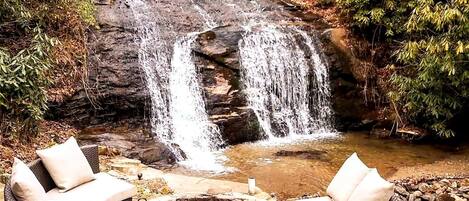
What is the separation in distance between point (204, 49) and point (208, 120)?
166 centimetres

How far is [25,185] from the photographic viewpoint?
174 inches

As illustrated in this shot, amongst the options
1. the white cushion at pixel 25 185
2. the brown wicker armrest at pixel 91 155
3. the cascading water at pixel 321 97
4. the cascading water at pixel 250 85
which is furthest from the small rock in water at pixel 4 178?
the cascading water at pixel 321 97

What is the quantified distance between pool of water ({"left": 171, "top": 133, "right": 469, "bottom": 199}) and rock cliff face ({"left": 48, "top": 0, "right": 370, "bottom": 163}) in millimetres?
727

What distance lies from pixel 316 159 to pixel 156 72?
3.80 metres

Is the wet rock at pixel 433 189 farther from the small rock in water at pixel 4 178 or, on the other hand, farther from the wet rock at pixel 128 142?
the small rock in water at pixel 4 178

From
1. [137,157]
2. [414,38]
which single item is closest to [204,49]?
[137,157]

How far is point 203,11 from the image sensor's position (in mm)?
12320

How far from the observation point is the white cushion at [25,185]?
4.39 m

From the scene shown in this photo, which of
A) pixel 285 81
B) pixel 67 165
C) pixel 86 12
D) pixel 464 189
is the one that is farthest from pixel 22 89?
pixel 464 189

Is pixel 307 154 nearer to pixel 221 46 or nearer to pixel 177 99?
pixel 177 99

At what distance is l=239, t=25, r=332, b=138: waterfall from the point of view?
10.4 meters

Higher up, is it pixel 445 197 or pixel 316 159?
pixel 316 159

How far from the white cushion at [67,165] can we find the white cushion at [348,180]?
2730mm

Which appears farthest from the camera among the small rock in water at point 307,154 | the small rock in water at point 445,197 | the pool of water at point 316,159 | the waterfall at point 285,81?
the waterfall at point 285,81
